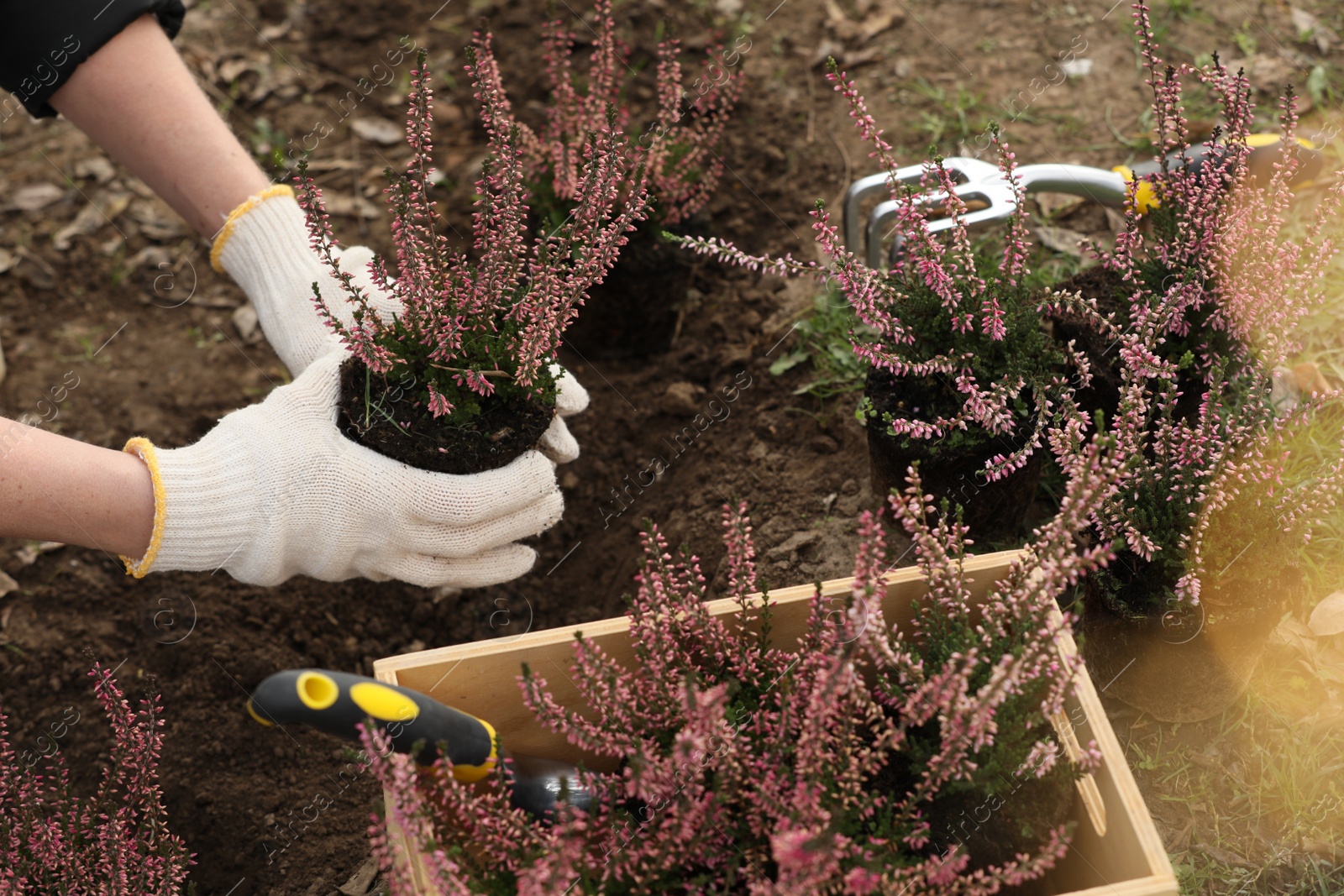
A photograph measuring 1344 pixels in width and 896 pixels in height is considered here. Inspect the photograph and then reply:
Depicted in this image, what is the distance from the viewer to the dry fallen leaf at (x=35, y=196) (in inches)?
159

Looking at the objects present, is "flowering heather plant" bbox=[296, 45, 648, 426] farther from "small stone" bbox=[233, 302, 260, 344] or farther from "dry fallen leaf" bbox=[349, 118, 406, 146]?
"dry fallen leaf" bbox=[349, 118, 406, 146]

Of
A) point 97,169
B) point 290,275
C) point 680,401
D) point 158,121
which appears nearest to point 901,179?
point 680,401

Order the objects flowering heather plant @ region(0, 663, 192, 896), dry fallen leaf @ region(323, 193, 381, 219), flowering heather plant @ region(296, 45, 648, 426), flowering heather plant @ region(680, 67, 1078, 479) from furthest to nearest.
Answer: dry fallen leaf @ region(323, 193, 381, 219) < flowering heather plant @ region(680, 67, 1078, 479) < flowering heather plant @ region(296, 45, 648, 426) < flowering heather plant @ region(0, 663, 192, 896)

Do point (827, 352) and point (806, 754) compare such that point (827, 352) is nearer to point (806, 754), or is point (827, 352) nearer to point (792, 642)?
point (792, 642)

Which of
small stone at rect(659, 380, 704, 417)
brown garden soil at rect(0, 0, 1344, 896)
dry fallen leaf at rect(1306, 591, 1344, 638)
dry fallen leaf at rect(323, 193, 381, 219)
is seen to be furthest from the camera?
dry fallen leaf at rect(323, 193, 381, 219)

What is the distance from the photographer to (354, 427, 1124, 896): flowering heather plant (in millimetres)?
1617

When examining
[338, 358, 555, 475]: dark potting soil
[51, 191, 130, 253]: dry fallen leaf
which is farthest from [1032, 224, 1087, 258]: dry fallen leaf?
[51, 191, 130, 253]: dry fallen leaf

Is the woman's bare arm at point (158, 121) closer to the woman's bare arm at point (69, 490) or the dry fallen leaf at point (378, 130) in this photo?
the woman's bare arm at point (69, 490)

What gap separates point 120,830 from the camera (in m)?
2.06

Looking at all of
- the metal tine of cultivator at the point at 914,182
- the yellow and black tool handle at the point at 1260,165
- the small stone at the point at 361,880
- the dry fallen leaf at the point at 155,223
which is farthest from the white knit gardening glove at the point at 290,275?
the yellow and black tool handle at the point at 1260,165

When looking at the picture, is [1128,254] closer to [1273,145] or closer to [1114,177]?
[1114,177]

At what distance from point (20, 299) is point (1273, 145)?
4.18 metres

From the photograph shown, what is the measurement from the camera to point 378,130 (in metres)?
4.30

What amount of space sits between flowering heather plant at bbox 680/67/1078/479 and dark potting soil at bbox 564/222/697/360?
952 millimetres
